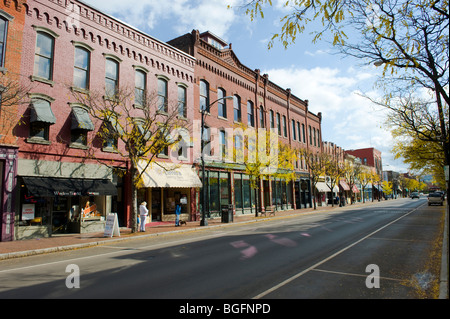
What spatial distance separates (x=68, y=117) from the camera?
15.7 meters

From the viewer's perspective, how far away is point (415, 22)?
26.7ft

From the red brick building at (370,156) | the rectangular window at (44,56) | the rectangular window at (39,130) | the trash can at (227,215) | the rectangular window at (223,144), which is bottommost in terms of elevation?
the trash can at (227,215)

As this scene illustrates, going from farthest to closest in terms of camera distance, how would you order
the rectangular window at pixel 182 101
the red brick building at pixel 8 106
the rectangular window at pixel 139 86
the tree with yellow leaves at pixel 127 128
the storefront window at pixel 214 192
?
the storefront window at pixel 214 192
the rectangular window at pixel 182 101
the rectangular window at pixel 139 86
the tree with yellow leaves at pixel 127 128
the red brick building at pixel 8 106

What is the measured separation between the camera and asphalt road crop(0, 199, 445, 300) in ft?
18.2

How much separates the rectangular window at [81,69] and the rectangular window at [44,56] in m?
1.28

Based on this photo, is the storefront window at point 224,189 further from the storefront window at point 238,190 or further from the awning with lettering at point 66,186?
the awning with lettering at point 66,186

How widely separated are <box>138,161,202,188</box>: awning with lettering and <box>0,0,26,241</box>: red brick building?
20.8 ft

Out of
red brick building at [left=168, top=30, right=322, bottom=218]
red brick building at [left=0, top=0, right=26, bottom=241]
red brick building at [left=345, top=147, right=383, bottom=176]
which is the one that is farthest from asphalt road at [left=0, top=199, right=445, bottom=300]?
red brick building at [left=345, top=147, right=383, bottom=176]

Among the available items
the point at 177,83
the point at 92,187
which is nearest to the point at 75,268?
the point at 92,187

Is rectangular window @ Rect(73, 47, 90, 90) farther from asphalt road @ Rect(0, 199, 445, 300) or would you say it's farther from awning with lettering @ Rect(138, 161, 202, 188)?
asphalt road @ Rect(0, 199, 445, 300)

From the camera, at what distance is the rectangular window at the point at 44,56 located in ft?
49.0

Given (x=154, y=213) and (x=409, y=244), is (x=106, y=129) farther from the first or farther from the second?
(x=409, y=244)

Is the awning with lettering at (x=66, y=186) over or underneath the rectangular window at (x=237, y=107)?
underneath

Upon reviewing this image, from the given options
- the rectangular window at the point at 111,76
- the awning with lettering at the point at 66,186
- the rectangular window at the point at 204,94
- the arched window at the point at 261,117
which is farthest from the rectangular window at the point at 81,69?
the arched window at the point at 261,117
